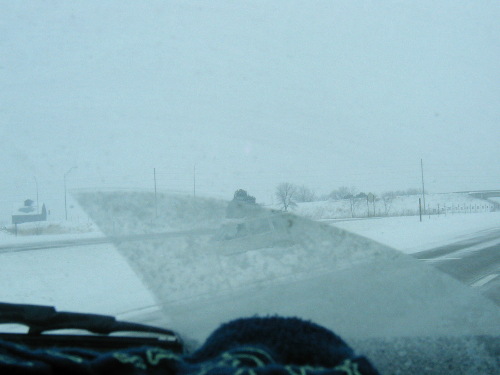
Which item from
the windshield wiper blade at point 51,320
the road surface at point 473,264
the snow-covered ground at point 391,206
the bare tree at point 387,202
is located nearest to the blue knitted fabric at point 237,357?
the windshield wiper blade at point 51,320

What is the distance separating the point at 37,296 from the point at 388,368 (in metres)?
6.78

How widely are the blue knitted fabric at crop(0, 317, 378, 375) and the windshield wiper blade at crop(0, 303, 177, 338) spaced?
36.7 inches

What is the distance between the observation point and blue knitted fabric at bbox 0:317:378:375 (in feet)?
4.70

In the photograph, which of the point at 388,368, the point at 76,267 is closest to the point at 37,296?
the point at 76,267

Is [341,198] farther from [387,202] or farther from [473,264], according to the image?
[473,264]

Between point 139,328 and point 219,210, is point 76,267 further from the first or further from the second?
point 139,328

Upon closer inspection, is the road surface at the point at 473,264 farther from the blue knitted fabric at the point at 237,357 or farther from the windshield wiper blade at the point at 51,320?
the blue knitted fabric at the point at 237,357

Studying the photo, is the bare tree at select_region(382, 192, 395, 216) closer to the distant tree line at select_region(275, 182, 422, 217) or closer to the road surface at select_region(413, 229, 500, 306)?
the distant tree line at select_region(275, 182, 422, 217)

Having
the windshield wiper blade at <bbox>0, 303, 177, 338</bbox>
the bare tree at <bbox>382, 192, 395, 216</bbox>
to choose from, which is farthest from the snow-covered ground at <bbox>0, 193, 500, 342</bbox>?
the bare tree at <bbox>382, 192, 395, 216</bbox>

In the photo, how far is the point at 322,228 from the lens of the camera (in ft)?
68.0

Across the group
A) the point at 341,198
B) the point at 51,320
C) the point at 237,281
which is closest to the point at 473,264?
the point at 237,281

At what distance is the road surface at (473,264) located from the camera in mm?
9758

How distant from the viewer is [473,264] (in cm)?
1332

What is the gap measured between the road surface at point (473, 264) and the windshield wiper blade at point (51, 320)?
22.0 ft
